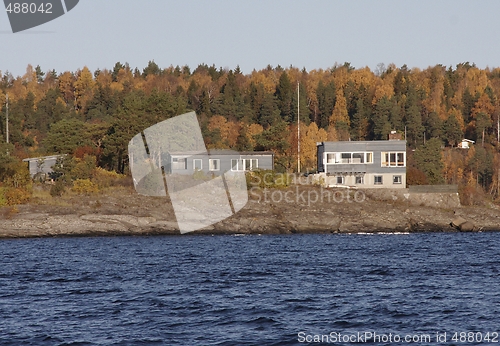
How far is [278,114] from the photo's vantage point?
124 meters

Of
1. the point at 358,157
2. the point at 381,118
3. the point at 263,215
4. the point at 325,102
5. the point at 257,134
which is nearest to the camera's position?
the point at 263,215

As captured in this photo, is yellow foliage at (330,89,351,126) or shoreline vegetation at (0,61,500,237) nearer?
shoreline vegetation at (0,61,500,237)

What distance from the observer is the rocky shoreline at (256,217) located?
55.0 metres

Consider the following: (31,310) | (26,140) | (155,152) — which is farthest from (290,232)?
(26,140)

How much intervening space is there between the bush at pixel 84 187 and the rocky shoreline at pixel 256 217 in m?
2.37

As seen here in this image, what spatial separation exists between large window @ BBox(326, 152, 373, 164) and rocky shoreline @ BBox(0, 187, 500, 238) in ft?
22.1

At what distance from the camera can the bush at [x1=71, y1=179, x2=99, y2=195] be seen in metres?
62.0

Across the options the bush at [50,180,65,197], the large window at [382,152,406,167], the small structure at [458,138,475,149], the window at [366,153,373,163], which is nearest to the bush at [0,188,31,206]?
the bush at [50,180,65,197]

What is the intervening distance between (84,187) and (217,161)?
14.9 m

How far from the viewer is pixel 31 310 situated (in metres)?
23.6

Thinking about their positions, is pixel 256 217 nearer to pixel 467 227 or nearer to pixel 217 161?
pixel 217 161

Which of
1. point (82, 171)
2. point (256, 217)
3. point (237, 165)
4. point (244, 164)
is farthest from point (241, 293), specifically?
point (244, 164)

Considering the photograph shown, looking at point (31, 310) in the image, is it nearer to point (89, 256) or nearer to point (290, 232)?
point (89, 256)

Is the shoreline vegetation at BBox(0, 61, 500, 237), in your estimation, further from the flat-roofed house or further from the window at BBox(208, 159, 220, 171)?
the window at BBox(208, 159, 220, 171)
